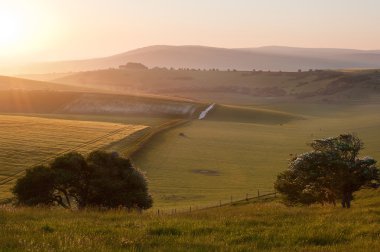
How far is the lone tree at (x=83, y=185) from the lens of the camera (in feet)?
108

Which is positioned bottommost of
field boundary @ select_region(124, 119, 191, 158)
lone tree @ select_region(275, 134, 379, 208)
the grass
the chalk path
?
field boundary @ select_region(124, 119, 191, 158)

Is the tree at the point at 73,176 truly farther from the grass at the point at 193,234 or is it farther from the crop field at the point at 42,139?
the grass at the point at 193,234

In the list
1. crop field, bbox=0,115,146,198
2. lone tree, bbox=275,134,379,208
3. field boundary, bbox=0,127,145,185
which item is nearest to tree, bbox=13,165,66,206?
crop field, bbox=0,115,146,198

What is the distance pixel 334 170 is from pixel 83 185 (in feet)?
54.9

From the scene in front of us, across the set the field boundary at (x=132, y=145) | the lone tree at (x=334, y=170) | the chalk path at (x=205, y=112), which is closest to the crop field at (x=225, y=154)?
the field boundary at (x=132, y=145)

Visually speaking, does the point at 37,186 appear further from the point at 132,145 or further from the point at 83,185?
the point at 132,145

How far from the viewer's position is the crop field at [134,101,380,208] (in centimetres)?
5431

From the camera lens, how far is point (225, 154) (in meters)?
81.2

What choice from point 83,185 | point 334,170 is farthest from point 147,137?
point 334,170

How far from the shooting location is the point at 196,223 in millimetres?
14562

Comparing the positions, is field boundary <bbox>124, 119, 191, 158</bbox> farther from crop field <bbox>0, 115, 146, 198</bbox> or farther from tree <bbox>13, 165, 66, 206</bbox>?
tree <bbox>13, 165, 66, 206</bbox>

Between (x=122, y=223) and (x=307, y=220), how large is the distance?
19.2 ft

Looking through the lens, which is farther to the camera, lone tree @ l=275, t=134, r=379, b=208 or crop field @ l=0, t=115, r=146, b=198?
crop field @ l=0, t=115, r=146, b=198

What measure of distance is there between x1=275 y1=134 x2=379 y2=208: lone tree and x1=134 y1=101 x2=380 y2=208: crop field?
1548 centimetres
